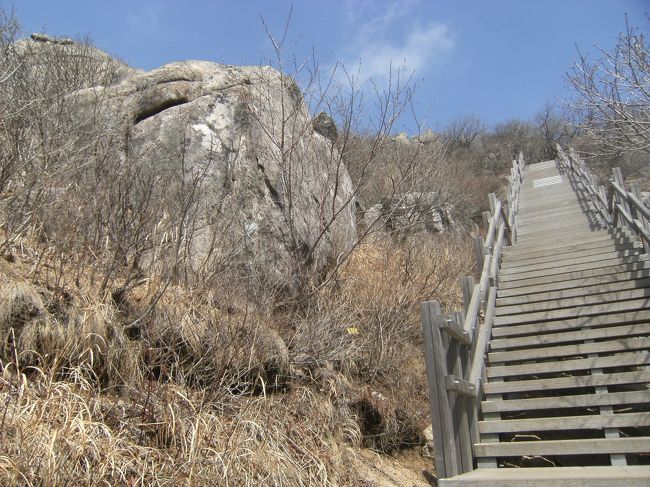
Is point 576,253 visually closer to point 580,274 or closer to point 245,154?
point 580,274

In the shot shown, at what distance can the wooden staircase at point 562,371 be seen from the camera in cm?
519

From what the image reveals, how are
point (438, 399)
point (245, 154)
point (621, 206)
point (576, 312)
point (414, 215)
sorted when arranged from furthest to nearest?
point (414, 215) < point (621, 206) < point (245, 154) < point (576, 312) < point (438, 399)

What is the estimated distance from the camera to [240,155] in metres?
9.31

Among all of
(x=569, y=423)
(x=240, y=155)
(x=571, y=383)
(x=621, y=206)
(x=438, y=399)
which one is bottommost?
(x=569, y=423)

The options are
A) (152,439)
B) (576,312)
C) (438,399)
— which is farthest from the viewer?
(576,312)

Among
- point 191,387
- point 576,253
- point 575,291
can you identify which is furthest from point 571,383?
point 576,253

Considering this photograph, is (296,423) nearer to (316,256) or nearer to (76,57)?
(316,256)

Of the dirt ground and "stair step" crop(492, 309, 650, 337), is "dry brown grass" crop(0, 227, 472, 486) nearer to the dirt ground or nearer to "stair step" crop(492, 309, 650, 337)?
the dirt ground

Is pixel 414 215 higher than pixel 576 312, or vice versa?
pixel 414 215

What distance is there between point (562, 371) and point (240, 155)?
215 inches

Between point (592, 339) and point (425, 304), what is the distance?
103 inches

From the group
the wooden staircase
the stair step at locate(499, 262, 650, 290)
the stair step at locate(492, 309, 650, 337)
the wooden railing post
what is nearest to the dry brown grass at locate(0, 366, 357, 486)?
the wooden railing post

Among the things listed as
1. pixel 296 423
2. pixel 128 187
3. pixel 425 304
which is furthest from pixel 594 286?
pixel 128 187

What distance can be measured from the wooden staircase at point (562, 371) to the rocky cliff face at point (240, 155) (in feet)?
9.20
